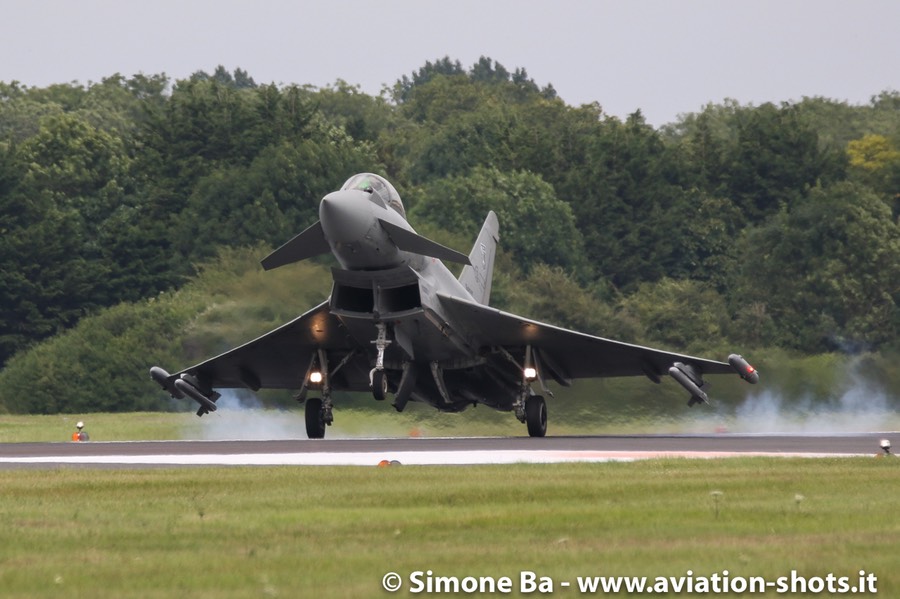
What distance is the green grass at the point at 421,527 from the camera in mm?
8758

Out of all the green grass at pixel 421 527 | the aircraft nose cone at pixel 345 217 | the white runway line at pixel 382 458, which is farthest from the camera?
the aircraft nose cone at pixel 345 217

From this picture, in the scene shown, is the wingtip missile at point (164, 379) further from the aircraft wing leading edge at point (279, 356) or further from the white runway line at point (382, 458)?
the white runway line at point (382, 458)

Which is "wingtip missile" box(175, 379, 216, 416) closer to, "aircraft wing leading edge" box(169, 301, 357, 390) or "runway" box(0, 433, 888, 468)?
"aircraft wing leading edge" box(169, 301, 357, 390)

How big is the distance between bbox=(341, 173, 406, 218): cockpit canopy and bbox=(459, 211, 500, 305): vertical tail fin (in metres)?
4.51

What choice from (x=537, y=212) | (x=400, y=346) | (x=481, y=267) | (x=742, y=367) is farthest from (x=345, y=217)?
(x=537, y=212)

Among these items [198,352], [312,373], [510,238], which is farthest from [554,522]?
[510,238]

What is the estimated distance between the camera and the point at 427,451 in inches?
801

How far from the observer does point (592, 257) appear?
73.2 meters

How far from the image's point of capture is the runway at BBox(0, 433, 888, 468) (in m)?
18.5

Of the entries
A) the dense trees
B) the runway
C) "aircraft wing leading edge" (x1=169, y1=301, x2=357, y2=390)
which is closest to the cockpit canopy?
"aircraft wing leading edge" (x1=169, y1=301, x2=357, y2=390)

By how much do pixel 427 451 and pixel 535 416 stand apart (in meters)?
6.22

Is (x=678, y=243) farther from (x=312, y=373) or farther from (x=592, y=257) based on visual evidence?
(x=312, y=373)

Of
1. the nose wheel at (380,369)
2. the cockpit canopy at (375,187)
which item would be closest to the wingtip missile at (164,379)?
the nose wheel at (380,369)

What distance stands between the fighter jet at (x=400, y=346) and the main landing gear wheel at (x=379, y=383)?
0.02 meters
